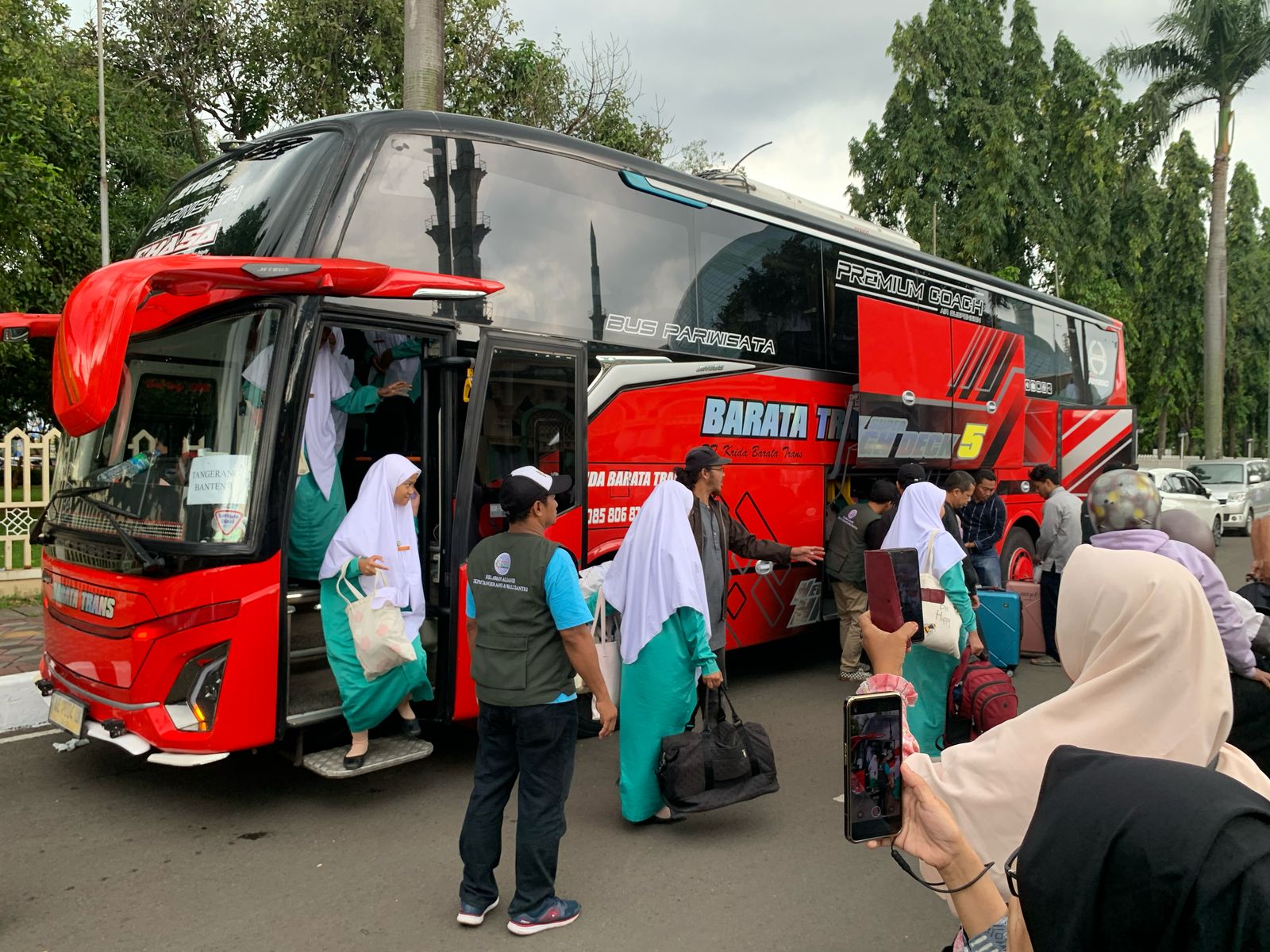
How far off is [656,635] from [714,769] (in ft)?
2.25

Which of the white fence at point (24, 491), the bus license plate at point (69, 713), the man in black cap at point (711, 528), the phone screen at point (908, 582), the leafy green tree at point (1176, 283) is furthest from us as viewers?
the leafy green tree at point (1176, 283)

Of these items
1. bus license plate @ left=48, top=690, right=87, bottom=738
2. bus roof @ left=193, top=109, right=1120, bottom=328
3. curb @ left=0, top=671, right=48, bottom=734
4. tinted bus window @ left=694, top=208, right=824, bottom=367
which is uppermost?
bus roof @ left=193, top=109, right=1120, bottom=328

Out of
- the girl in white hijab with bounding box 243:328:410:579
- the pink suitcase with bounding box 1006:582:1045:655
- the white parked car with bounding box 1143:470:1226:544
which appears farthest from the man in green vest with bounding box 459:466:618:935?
the white parked car with bounding box 1143:470:1226:544

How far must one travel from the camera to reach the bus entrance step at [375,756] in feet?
16.0

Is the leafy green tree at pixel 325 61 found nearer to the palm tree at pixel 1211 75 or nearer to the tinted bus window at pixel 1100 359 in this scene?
the tinted bus window at pixel 1100 359

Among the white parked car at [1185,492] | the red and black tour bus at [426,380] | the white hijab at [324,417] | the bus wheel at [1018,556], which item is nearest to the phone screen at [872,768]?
the red and black tour bus at [426,380]

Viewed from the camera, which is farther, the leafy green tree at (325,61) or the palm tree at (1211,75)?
the palm tree at (1211,75)

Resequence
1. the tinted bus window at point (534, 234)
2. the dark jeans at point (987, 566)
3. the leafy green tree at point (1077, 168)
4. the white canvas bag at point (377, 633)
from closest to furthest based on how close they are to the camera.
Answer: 1. the white canvas bag at point (377, 633)
2. the tinted bus window at point (534, 234)
3. the dark jeans at point (987, 566)
4. the leafy green tree at point (1077, 168)

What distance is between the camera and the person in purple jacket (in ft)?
11.7

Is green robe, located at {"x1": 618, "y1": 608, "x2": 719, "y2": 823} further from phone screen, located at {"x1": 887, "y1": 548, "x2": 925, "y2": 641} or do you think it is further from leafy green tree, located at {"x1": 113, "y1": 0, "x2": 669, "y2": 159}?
leafy green tree, located at {"x1": 113, "y1": 0, "x2": 669, "y2": 159}

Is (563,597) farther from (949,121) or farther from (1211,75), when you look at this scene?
(1211,75)

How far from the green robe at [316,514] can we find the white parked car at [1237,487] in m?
22.2

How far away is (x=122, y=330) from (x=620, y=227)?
3430 mm

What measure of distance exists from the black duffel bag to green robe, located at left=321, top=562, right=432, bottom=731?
145 centimetres
